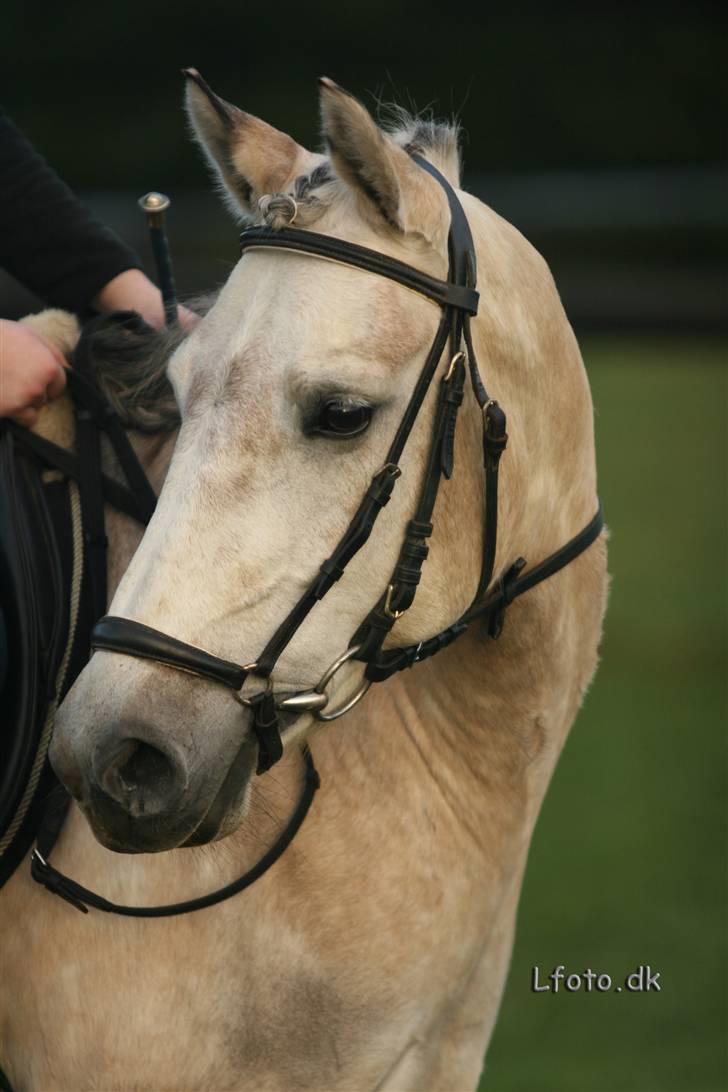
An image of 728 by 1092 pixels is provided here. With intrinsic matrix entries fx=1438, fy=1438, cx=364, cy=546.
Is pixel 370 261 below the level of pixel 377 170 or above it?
below

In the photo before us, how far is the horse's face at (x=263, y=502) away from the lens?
2.20 metres

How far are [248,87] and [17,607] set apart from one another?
2928 centimetres

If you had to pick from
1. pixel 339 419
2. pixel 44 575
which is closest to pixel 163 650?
pixel 339 419

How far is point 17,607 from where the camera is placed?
2.60 meters

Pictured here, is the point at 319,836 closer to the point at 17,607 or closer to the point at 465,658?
the point at 465,658

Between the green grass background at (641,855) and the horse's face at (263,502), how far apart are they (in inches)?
119

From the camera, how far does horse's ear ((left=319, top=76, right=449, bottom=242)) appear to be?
7.35 feet

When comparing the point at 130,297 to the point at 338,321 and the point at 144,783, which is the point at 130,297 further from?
the point at 144,783

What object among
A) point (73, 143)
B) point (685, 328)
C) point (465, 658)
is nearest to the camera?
point (465, 658)

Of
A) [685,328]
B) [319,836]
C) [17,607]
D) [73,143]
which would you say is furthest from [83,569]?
[73,143]

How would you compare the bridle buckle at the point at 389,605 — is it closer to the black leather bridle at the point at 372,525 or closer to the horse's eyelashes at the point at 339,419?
the black leather bridle at the point at 372,525

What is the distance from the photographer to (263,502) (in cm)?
225

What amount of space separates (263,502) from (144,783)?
474 mm

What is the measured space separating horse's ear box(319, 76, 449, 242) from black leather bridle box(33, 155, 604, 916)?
6 centimetres
